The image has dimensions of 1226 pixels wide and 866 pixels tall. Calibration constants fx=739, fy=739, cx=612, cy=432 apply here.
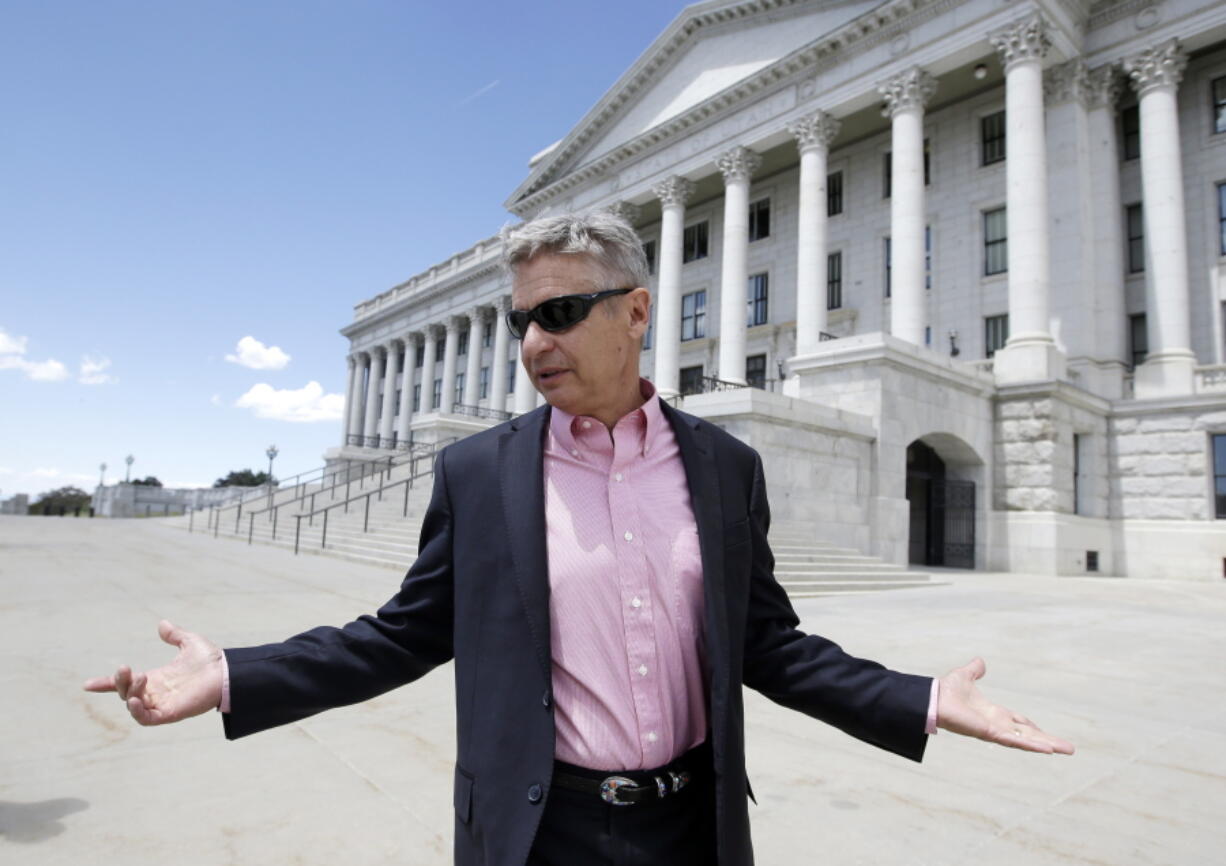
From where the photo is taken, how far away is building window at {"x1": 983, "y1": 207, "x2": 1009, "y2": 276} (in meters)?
23.4

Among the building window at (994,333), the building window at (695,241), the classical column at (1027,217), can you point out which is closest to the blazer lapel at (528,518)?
the classical column at (1027,217)

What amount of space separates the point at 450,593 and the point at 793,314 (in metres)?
28.5

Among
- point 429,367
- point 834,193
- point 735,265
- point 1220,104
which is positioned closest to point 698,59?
point 834,193

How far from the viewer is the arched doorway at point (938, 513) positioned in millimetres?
18609

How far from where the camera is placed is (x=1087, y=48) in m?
21.4

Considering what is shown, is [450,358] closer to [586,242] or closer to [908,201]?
[908,201]

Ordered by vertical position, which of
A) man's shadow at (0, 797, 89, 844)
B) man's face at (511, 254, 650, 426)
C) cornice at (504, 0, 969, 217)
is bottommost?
man's shadow at (0, 797, 89, 844)

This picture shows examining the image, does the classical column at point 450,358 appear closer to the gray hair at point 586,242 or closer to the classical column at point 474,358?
the classical column at point 474,358

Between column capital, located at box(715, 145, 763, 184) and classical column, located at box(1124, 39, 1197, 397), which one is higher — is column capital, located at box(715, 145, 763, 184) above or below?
above

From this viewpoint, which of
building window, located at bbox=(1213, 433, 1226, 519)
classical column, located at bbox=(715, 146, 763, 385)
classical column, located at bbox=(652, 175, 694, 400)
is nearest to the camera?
building window, located at bbox=(1213, 433, 1226, 519)

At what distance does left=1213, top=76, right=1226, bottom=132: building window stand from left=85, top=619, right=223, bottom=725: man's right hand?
27740 millimetres

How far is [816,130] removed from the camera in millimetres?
23984

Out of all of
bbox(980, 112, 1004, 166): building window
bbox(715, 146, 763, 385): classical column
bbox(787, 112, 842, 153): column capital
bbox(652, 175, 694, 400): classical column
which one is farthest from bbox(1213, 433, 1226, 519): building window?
bbox(652, 175, 694, 400): classical column

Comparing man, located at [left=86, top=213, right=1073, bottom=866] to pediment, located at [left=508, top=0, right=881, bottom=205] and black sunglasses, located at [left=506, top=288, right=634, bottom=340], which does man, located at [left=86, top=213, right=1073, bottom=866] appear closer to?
black sunglasses, located at [left=506, top=288, right=634, bottom=340]
